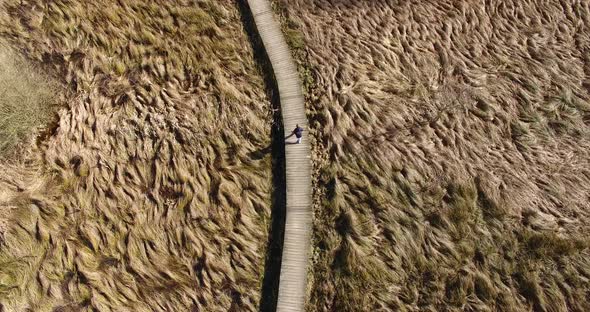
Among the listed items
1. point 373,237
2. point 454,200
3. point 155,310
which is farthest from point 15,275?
point 454,200

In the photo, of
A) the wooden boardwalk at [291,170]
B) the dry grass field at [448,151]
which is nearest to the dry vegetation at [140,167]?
the wooden boardwalk at [291,170]

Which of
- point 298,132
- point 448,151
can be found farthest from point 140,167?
point 448,151

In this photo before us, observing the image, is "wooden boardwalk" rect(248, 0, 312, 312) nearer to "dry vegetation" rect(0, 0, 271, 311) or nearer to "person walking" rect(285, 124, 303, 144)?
"person walking" rect(285, 124, 303, 144)

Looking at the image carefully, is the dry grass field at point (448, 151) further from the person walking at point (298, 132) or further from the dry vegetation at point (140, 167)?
the dry vegetation at point (140, 167)

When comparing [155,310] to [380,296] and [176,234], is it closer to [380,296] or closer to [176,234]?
[176,234]

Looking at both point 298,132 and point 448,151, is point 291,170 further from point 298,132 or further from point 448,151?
point 448,151
